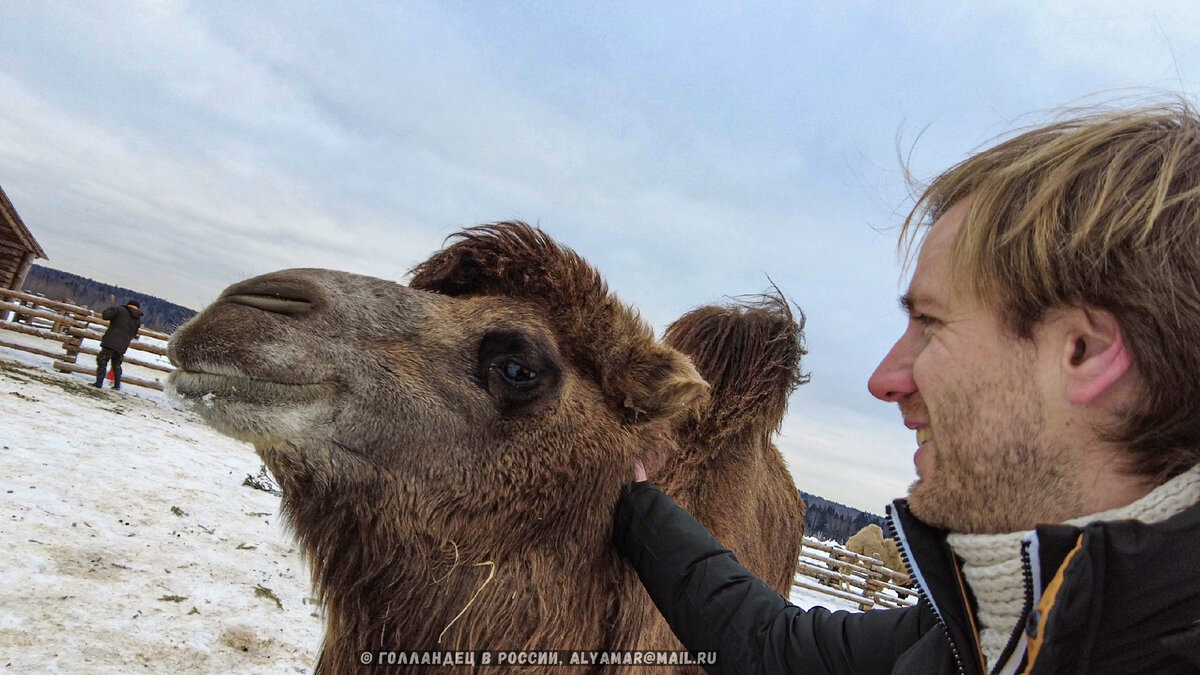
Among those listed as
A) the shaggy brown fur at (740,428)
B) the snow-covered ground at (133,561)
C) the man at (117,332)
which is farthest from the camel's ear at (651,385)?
the man at (117,332)

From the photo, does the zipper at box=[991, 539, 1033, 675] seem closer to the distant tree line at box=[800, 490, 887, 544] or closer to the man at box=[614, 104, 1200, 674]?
the man at box=[614, 104, 1200, 674]

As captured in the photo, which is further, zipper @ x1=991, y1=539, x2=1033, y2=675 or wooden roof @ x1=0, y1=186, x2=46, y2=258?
wooden roof @ x1=0, y1=186, x2=46, y2=258

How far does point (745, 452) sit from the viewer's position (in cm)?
346

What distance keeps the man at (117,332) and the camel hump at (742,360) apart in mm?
15240

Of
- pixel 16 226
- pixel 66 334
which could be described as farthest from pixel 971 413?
pixel 16 226

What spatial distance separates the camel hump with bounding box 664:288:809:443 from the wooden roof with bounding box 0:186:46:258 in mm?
23073

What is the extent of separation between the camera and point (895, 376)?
1.62 m

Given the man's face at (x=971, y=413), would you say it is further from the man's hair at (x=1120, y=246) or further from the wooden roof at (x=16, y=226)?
the wooden roof at (x=16, y=226)

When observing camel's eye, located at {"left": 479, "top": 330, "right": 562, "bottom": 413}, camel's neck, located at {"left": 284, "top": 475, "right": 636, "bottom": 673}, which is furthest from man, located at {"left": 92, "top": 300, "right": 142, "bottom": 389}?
camel's eye, located at {"left": 479, "top": 330, "right": 562, "bottom": 413}

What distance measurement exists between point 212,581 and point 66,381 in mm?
11916

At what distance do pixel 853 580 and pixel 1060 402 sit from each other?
2137 centimetres

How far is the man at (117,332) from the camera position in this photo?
48.2ft

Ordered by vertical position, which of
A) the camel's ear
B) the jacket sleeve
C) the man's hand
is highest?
the camel's ear

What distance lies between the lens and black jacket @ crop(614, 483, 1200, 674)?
1027 millimetres
